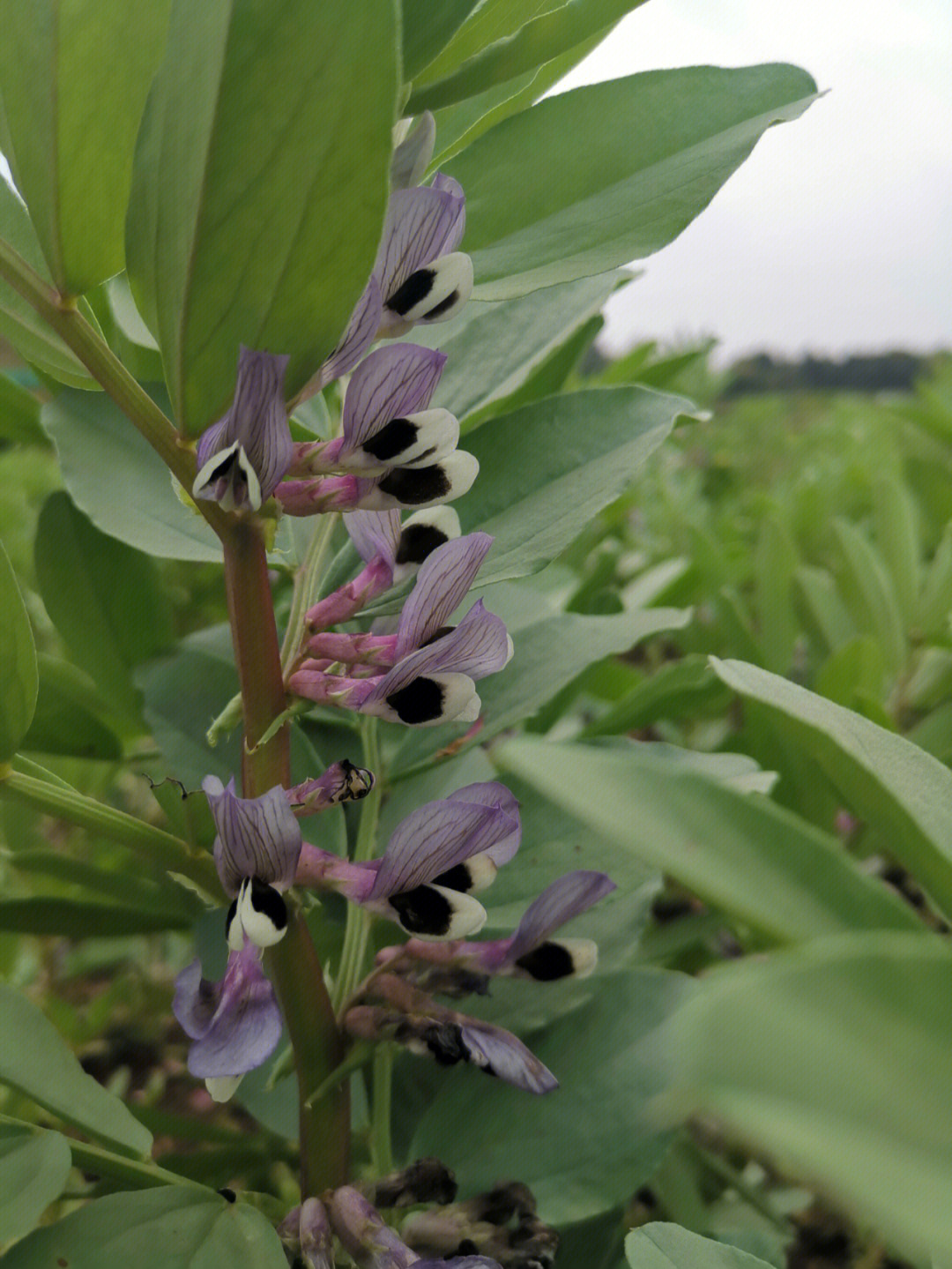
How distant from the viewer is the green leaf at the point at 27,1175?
34 centimetres

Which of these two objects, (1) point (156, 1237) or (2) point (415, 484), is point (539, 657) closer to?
(2) point (415, 484)

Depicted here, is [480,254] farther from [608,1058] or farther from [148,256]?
[608,1058]

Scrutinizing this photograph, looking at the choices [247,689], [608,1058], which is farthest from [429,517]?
[608,1058]

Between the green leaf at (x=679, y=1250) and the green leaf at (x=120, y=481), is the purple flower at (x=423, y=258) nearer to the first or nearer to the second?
the green leaf at (x=120, y=481)

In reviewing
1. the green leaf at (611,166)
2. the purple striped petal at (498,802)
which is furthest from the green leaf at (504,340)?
the purple striped petal at (498,802)

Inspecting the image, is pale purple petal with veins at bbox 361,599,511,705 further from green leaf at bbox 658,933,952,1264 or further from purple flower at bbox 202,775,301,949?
green leaf at bbox 658,933,952,1264

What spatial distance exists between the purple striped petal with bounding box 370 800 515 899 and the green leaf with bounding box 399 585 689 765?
13 cm

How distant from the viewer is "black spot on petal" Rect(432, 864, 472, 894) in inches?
16.2

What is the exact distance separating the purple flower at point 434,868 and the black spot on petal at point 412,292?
18cm

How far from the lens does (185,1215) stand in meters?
0.39

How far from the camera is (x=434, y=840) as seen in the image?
→ 15.6 inches

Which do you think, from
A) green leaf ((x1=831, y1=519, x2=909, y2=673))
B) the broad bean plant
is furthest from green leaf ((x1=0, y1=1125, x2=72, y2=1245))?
green leaf ((x1=831, y1=519, x2=909, y2=673))

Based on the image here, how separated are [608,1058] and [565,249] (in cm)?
34

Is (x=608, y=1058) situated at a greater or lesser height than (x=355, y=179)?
lesser
